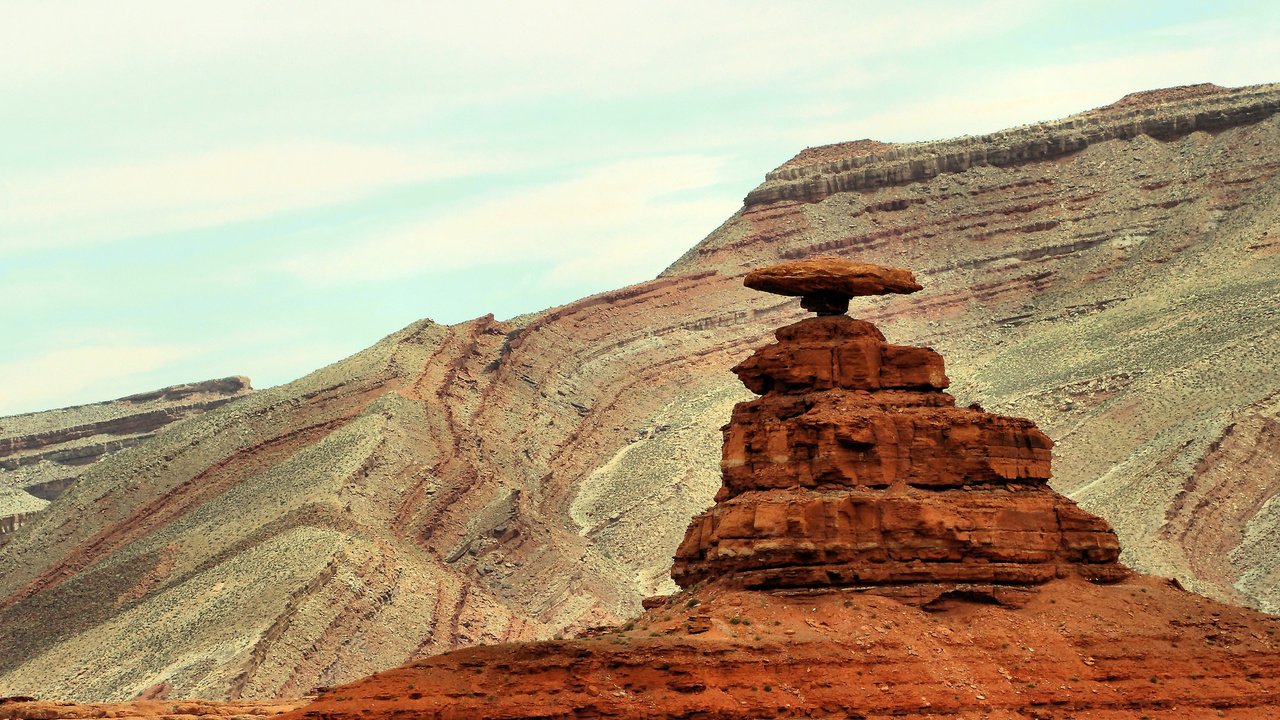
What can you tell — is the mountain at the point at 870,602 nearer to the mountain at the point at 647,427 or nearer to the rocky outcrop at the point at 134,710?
the rocky outcrop at the point at 134,710

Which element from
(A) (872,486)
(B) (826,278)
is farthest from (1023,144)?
(A) (872,486)

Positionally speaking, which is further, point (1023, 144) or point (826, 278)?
point (1023, 144)

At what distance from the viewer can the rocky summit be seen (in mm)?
60281

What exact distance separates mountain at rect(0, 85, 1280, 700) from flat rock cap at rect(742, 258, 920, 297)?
45.0m

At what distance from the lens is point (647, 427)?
158 meters

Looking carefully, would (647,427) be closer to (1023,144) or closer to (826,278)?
(1023,144)

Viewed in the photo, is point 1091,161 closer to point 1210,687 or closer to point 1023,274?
point 1023,274

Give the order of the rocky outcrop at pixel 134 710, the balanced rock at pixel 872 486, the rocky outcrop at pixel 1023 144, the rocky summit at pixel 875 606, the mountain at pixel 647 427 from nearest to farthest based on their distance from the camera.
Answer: the rocky summit at pixel 875 606
the balanced rock at pixel 872 486
the rocky outcrop at pixel 134 710
the mountain at pixel 647 427
the rocky outcrop at pixel 1023 144

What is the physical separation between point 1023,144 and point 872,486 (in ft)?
375

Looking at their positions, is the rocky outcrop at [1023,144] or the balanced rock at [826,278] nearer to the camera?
the balanced rock at [826,278]

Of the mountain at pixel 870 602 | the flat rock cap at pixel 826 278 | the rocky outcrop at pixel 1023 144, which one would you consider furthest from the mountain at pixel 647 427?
the mountain at pixel 870 602

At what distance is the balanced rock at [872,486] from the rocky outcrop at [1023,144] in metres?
107

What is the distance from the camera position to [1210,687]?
2520 inches

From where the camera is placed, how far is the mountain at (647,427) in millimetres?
122312
